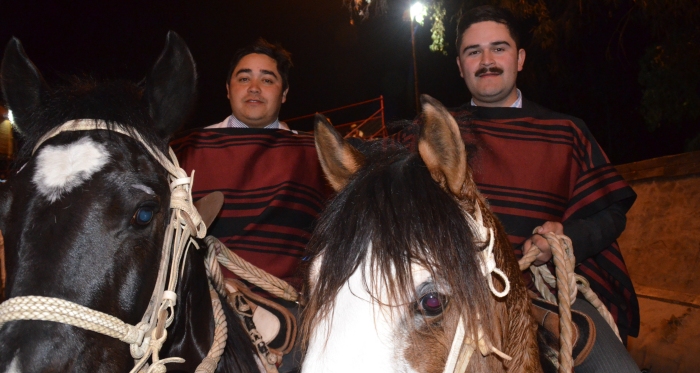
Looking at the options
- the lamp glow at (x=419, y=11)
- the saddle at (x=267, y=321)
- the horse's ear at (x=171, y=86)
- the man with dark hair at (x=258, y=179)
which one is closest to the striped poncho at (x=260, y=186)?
the man with dark hair at (x=258, y=179)

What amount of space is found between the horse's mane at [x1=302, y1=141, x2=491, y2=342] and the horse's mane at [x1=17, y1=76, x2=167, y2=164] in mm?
1085

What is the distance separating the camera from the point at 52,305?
177 centimetres

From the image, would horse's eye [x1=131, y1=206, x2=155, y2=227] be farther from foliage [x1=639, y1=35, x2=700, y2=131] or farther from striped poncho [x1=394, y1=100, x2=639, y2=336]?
foliage [x1=639, y1=35, x2=700, y2=131]

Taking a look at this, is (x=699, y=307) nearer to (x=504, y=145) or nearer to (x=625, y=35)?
(x=504, y=145)

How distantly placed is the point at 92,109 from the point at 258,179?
4.58 ft

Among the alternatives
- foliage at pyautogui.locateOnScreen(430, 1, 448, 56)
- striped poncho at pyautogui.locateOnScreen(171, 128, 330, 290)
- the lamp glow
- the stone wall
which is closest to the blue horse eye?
striped poncho at pyautogui.locateOnScreen(171, 128, 330, 290)

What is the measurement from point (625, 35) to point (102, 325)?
1402 cm

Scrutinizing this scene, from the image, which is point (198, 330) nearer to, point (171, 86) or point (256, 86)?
point (171, 86)

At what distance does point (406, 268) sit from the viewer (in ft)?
5.41

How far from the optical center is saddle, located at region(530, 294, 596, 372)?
214 centimetres

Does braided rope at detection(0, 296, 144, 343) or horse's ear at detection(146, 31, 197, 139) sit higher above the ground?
horse's ear at detection(146, 31, 197, 139)

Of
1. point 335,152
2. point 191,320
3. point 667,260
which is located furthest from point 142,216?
point 667,260

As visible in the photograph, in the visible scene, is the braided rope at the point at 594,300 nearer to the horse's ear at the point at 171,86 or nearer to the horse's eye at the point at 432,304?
the horse's eye at the point at 432,304

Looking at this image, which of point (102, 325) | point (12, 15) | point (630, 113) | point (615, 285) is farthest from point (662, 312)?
point (12, 15)
